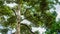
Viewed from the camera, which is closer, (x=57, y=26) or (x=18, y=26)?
(x=57, y=26)

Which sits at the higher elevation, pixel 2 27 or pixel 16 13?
pixel 16 13

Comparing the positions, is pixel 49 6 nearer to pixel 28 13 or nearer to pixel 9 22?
pixel 28 13

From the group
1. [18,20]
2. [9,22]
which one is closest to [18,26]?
[18,20]

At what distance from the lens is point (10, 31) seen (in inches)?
1081

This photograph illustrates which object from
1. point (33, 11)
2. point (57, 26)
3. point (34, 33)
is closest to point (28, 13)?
point (33, 11)

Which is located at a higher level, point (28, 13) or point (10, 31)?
point (28, 13)

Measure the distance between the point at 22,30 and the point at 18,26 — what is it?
8.91ft

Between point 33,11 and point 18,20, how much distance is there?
2.18 meters

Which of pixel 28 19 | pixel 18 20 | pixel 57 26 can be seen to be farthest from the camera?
pixel 28 19

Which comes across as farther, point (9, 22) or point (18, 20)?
point (9, 22)

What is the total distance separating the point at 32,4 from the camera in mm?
25844

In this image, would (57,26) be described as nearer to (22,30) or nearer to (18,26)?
(18,26)

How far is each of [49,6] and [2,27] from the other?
555 cm

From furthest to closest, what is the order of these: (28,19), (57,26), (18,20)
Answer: (28,19) < (18,20) < (57,26)
